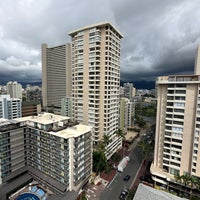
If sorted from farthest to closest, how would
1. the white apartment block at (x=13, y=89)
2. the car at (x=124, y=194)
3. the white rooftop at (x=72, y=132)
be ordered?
the white apartment block at (x=13, y=89) < the car at (x=124, y=194) < the white rooftop at (x=72, y=132)

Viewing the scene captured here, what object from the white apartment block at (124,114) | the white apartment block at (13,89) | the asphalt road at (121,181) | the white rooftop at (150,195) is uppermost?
the white apartment block at (13,89)

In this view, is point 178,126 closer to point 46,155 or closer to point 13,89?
point 46,155

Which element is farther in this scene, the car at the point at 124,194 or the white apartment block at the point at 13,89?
the white apartment block at the point at 13,89

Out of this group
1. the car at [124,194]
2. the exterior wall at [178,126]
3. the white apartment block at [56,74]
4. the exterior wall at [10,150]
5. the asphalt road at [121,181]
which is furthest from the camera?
the white apartment block at [56,74]

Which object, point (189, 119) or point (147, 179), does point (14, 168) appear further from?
point (189, 119)

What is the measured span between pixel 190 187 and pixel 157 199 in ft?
71.7

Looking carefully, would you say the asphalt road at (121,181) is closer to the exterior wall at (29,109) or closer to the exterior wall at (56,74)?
the exterior wall at (29,109)

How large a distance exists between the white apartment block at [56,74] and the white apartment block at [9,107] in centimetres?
4671

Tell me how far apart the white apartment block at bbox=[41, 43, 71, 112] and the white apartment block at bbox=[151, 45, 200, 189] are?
335ft

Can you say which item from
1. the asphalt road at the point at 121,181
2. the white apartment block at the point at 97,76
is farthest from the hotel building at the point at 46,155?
the white apartment block at the point at 97,76

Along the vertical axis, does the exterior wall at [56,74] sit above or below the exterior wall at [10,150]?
above

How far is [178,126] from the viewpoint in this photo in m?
42.7

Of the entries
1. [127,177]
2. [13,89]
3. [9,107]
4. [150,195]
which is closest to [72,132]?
[150,195]

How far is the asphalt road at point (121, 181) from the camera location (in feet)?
141
